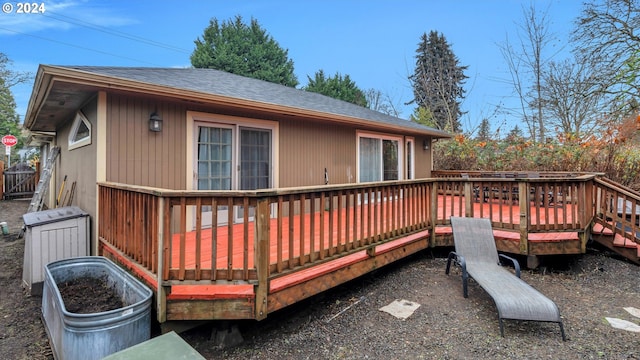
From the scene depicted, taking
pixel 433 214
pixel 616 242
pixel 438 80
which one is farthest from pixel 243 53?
pixel 616 242

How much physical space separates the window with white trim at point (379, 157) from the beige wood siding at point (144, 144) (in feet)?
13.3

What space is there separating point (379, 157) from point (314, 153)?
221cm

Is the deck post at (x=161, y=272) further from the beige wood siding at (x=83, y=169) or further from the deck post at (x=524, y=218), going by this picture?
the deck post at (x=524, y=218)

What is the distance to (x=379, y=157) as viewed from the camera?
779 centimetres

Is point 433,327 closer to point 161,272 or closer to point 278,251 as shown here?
point 278,251

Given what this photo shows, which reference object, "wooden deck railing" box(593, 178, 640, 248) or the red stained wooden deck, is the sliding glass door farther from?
"wooden deck railing" box(593, 178, 640, 248)

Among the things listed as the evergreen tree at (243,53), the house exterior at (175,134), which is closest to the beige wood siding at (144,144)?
the house exterior at (175,134)

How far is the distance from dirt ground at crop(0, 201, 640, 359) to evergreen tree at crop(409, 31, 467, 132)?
13.1 m

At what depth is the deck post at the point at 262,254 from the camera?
2490mm

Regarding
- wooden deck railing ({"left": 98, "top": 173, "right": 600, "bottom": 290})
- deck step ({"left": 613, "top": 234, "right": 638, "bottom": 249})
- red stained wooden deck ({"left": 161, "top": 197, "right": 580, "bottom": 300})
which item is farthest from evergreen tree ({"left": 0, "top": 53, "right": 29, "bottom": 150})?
deck step ({"left": 613, "top": 234, "right": 638, "bottom": 249})

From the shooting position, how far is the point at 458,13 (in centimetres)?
1471

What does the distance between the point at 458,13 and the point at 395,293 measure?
15.2m

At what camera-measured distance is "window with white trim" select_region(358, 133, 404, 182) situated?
736 centimetres

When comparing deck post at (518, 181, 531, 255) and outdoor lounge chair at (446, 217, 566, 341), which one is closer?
outdoor lounge chair at (446, 217, 566, 341)
